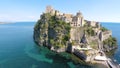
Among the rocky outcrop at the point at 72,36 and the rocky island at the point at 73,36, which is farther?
the rocky outcrop at the point at 72,36

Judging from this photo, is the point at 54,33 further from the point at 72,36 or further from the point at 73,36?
the point at 73,36

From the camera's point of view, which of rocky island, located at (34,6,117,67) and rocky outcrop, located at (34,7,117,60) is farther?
rocky outcrop, located at (34,7,117,60)

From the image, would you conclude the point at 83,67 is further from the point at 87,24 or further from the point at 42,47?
the point at 87,24

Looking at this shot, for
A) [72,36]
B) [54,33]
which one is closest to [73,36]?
[72,36]

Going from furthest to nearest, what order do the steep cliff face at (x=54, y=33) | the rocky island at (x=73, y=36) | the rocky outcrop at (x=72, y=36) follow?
the steep cliff face at (x=54, y=33)
the rocky outcrop at (x=72, y=36)
the rocky island at (x=73, y=36)

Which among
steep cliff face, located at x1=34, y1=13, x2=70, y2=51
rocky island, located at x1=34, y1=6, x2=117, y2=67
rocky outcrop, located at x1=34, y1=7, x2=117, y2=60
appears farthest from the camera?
steep cliff face, located at x1=34, y1=13, x2=70, y2=51

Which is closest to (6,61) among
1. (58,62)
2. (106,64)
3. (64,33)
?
(58,62)

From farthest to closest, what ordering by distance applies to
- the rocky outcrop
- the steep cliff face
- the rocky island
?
the steep cliff face, the rocky outcrop, the rocky island

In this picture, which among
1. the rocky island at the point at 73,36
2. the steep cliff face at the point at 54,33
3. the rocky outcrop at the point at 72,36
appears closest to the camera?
the rocky island at the point at 73,36
